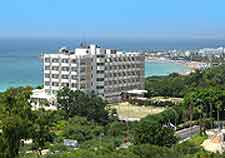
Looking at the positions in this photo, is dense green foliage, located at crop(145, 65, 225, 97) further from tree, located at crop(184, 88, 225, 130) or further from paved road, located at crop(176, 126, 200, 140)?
paved road, located at crop(176, 126, 200, 140)

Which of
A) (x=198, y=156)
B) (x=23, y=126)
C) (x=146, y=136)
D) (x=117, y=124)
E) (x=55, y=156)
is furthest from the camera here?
(x=117, y=124)

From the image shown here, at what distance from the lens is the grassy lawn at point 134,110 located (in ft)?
92.1

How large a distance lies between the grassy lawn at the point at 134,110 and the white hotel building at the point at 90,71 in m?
1.43

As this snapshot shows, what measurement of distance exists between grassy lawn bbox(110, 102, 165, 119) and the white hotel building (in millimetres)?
1432

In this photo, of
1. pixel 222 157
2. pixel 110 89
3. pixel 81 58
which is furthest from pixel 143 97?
pixel 222 157

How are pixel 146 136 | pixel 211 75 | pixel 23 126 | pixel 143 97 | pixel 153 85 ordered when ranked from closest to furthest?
pixel 23 126 < pixel 146 136 < pixel 143 97 < pixel 153 85 < pixel 211 75

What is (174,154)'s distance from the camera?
1358 cm

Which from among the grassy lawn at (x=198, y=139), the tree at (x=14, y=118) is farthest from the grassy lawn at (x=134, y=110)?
the tree at (x=14, y=118)

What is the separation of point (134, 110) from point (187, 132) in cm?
740

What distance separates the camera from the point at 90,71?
105 feet

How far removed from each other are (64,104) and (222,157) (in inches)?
522

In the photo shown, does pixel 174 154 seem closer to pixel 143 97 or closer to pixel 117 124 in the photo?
pixel 117 124

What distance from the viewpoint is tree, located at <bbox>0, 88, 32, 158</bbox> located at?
391 inches

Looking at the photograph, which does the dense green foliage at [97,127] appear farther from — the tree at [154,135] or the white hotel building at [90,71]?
the white hotel building at [90,71]
